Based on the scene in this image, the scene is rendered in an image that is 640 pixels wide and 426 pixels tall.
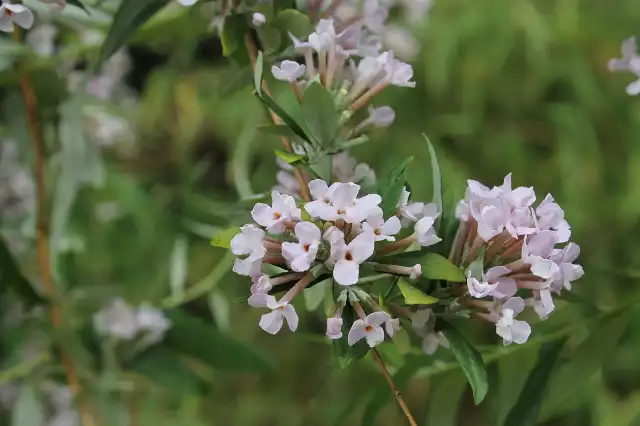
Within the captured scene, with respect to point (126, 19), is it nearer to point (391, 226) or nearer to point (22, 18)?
point (22, 18)

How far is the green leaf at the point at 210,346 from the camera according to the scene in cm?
54

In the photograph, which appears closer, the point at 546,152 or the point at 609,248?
the point at 609,248

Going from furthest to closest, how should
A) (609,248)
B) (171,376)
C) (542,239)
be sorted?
(609,248) → (171,376) → (542,239)

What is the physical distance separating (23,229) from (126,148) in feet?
1.04

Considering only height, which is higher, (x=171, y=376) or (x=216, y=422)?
(x=171, y=376)

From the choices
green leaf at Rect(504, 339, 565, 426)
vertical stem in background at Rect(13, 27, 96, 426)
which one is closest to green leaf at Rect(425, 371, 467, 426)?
Result: green leaf at Rect(504, 339, 565, 426)

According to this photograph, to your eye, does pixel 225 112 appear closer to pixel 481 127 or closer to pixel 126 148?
pixel 126 148

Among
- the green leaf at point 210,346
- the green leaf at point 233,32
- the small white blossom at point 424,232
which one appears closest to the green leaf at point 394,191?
the small white blossom at point 424,232

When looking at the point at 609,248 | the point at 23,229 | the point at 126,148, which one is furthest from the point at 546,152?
the point at 23,229

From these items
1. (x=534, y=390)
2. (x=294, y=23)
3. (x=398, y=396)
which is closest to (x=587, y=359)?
(x=534, y=390)

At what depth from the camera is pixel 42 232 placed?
0.57m

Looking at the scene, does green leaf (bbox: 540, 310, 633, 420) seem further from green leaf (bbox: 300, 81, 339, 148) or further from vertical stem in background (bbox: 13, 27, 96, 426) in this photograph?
vertical stem in background (bbox: 13, 27, 96, 426)

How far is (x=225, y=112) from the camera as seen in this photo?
0.98m

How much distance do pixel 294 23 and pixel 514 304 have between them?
0.18 m
